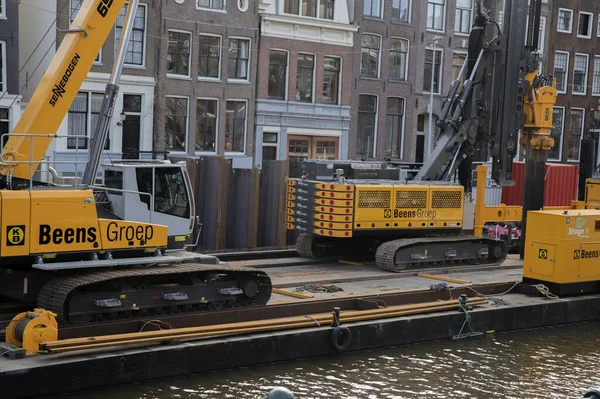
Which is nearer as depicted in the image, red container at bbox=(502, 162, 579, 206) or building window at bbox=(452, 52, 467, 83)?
red container at bbox=(502, 162, 579, 206)

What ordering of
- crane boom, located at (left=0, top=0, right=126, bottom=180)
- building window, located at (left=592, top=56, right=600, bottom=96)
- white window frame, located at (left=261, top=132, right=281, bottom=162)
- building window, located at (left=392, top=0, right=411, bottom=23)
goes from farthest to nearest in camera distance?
building window, located at (left=592, top=56, right=600, bottom=96)
building window, located at (left=392, top=0, right=411, bottom=23)
white window frame, located at (left=261, top=132, right=281, bottom=162)
crane boom, located at (left=0, top=0, right=126, bottom=180)

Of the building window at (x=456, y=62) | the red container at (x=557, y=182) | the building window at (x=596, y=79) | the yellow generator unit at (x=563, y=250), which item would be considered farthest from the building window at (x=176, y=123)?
the building window at (x=596, y=79)

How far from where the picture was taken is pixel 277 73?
3656cm

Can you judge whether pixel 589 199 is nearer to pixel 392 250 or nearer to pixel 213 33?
pixel 392 250

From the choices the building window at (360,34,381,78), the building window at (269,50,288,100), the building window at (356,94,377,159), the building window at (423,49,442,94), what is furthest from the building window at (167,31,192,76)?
the building window at (423,49,442,94)

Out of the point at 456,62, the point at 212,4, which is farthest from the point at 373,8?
the point at 212,4

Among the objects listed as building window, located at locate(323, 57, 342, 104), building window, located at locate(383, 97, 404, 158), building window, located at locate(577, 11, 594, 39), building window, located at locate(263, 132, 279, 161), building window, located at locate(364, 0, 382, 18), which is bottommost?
building window, located at locate(263, 132, 279, 161)

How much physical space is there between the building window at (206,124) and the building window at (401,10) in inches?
389

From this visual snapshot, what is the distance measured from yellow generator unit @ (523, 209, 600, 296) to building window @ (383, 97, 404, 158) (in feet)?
74.0

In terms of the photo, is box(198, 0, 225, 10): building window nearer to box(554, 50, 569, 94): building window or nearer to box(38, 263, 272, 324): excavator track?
box(554, 50, 569, 94): building window

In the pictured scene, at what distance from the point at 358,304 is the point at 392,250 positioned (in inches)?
143

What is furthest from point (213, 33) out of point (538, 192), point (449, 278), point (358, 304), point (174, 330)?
point (174, 330)

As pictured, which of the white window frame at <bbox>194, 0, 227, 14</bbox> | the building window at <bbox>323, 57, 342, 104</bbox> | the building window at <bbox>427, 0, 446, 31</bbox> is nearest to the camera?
the white window frame at <bbox>194, 0, 227, 14</bbox>

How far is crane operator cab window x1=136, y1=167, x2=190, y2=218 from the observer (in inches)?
554
